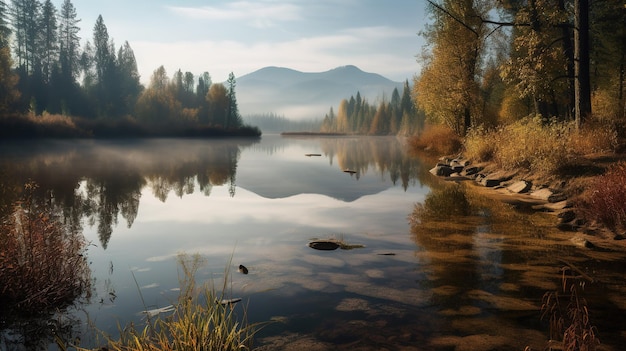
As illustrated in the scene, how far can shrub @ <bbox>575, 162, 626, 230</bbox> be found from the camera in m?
9.76

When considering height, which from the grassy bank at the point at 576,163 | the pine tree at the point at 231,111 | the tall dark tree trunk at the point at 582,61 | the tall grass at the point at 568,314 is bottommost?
the tall grass at the point at 568,314

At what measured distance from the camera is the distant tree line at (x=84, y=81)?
249 ft

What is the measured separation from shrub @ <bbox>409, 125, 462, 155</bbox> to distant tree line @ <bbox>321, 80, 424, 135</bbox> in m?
67.7

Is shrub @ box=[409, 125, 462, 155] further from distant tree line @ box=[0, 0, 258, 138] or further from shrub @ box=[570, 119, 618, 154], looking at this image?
distant tree line @ box=[0, 0, 258, 138]

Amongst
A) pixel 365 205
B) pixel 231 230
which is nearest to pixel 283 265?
pixel 231 230

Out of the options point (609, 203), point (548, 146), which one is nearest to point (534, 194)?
point (548, 146)

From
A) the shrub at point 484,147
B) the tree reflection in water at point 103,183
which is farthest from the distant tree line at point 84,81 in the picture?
the shrub at point 484,147

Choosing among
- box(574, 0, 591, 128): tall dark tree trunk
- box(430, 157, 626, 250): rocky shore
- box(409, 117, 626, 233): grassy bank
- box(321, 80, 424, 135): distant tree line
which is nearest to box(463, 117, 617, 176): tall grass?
box(409, 117, 626, 233): grassy bank

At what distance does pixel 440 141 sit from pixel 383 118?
117m

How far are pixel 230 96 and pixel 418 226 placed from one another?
92.7 meters

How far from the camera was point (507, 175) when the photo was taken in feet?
59.9

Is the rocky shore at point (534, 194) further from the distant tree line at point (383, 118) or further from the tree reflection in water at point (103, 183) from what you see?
the distant tree line at point (383, 118)

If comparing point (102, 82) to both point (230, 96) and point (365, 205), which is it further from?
point (365, 205)

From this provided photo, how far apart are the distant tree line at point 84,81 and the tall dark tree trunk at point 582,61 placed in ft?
219
